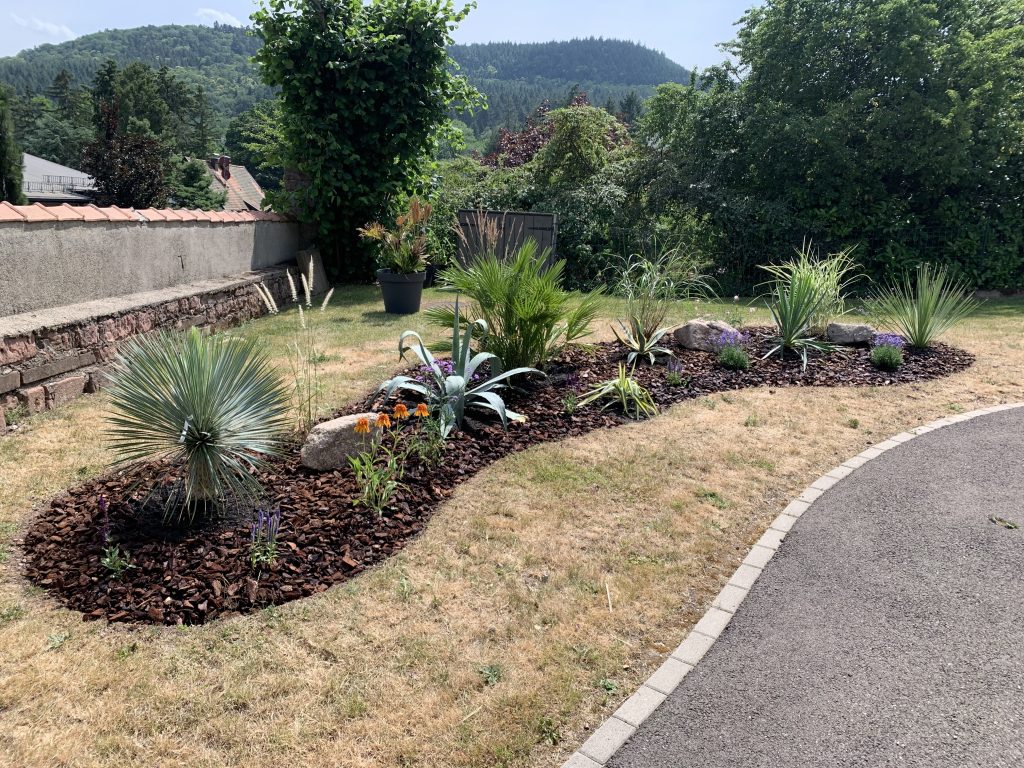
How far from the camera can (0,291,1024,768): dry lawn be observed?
1.86 meters

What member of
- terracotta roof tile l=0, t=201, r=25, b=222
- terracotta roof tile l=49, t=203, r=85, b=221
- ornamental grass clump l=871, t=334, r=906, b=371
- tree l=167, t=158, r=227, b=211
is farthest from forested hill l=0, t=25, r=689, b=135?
terracotta roof tile l=0, t=201, r=25, b=222

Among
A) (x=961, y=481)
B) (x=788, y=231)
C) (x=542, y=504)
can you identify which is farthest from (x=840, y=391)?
(x=788, y=231)

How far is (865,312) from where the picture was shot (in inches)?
344

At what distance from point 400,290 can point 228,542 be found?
17.9 ft

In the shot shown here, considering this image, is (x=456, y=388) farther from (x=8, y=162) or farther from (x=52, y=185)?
(x=52, y=185)

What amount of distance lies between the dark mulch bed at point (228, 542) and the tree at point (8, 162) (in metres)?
25.0

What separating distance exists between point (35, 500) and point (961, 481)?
5.06m

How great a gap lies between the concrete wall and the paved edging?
4758 mm

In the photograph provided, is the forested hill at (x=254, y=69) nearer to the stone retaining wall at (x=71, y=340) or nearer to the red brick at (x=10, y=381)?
the stone retaining wall at (x=71, y=340)

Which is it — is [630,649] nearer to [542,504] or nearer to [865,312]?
[542,504]

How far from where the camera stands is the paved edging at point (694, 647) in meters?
1.88

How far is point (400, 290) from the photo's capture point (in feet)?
25.8

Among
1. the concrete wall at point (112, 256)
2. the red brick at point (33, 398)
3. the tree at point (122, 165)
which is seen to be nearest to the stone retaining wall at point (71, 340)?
the red brick at point (33, 398)

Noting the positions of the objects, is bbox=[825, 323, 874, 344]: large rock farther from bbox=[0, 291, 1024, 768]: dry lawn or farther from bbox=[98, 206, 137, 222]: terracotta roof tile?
bbox=[98, 206, 137, 222]: terracotta roof tile
